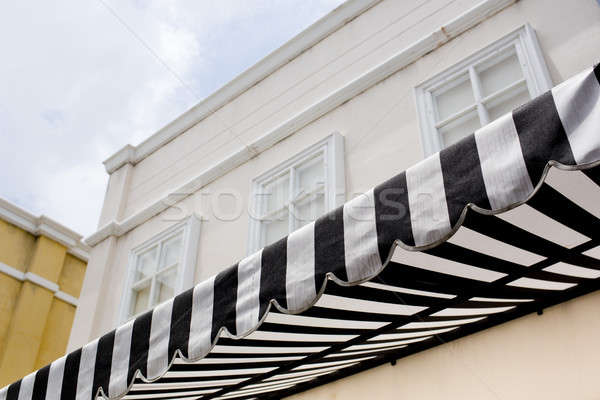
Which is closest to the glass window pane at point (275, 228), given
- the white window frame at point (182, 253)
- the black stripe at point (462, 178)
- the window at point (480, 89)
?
the white window frame at point (182, 253)

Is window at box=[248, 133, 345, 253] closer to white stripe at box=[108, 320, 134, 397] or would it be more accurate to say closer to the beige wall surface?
the beige wall surface

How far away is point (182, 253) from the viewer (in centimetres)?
699

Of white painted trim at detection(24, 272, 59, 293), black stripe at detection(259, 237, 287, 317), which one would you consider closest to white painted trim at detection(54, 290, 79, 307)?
white painted trim at detection(24, 272, 59, 293)

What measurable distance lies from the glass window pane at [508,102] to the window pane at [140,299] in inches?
185

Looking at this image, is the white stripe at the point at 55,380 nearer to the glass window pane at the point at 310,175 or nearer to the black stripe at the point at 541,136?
the glass window pane at the point at 310,175

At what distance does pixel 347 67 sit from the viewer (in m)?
6.67

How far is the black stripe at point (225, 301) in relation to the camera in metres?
3.21

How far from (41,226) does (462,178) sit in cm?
1199

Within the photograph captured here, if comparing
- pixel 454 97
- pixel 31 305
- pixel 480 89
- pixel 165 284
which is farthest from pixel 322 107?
pixel 31 305

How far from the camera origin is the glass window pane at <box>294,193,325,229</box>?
596cm

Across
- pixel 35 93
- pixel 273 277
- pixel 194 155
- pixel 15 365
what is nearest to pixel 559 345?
pixel 273 277

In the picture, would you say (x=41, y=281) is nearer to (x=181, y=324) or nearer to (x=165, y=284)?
(x=165, y=284)

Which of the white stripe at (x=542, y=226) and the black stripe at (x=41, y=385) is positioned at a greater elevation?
the white stripe at (x=542, y=226)

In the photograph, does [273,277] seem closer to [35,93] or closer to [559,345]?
[559,345]
